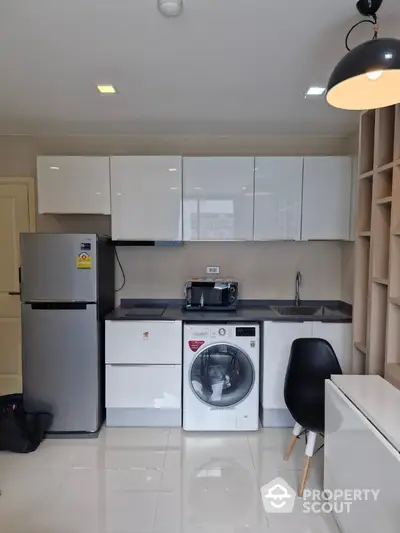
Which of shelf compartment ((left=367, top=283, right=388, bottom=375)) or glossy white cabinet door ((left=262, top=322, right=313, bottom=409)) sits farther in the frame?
glossy white cabinet door ((left=262, top=322, right=313, bottom=409))

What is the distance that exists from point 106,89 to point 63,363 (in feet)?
6.58

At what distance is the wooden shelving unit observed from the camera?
2.11 m

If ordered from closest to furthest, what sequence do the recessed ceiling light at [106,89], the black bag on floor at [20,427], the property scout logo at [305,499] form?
the property scout logo at [305,499] < the recessed ceiling light at [106,89] < the black bag on floor at [20,427]

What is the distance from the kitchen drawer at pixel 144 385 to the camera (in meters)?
3.09

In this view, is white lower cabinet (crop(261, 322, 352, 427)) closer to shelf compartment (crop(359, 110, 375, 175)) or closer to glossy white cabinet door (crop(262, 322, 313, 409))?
glossy white cabinet door (crop(262, 322, 313, 409))

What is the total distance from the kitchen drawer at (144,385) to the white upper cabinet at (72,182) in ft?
4.55

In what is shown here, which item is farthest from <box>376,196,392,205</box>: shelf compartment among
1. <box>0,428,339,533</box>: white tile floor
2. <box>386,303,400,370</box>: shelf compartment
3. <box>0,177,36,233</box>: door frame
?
<box>0,177,36,233</box>: door frame

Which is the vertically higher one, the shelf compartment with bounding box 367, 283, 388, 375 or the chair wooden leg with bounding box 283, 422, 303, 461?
the shelf compartment with bounding box 367, 283, 388, 375

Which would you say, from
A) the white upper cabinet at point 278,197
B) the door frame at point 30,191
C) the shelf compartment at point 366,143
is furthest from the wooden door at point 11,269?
the shelf compartment at point 366,143

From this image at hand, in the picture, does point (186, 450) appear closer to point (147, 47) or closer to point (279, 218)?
point (279, 218)

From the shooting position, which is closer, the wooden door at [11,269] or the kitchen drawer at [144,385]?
the kitchen drawer at [144,385]

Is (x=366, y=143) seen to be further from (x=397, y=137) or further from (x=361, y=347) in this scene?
(x=361, y=347)

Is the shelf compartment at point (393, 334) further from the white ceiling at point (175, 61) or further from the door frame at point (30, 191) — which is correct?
the door frame at point (30, 191)

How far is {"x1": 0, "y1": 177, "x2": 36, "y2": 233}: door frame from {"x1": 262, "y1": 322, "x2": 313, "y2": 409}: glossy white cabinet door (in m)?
2.37
